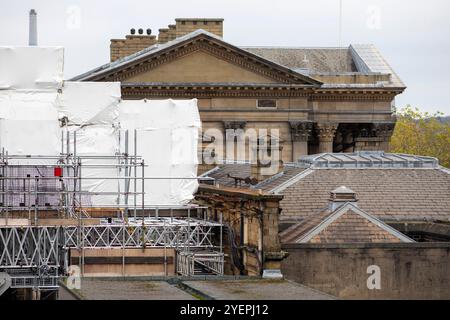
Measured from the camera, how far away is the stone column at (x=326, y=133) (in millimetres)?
111438

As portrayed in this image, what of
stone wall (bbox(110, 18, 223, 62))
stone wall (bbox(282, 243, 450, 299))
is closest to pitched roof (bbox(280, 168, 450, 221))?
stone wall (bbox(282, 243, 450, 299))

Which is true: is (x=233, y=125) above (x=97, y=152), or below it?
below

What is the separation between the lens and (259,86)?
105 meters

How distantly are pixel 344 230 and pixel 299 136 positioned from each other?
5297 cm

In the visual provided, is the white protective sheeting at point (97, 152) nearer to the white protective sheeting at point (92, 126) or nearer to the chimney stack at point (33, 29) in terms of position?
the white protective sheeting at point (92, 126)

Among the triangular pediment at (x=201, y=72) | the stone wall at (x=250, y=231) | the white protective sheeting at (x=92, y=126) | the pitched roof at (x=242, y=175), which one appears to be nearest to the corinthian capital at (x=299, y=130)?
the triangular pediment at (x=201, y=72)

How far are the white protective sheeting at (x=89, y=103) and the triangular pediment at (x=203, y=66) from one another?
4096 centimetres

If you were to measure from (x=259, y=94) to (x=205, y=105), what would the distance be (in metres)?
3.24

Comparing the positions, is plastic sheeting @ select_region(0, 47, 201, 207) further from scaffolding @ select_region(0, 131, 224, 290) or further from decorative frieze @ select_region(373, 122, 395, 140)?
decorative frieze @ select_region(373, 122, 395, 140)

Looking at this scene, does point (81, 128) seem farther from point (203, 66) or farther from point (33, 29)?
point (203, 66)

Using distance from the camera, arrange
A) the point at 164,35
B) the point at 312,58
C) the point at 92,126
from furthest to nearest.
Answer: the point at 312,58 < the point at 164,35 < the point at 92,126

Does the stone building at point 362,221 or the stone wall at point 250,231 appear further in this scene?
the stone building at point 362,221

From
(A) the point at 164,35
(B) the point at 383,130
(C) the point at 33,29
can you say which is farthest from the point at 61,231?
(A) the point at 164,35

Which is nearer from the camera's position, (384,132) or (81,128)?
(81,128)
